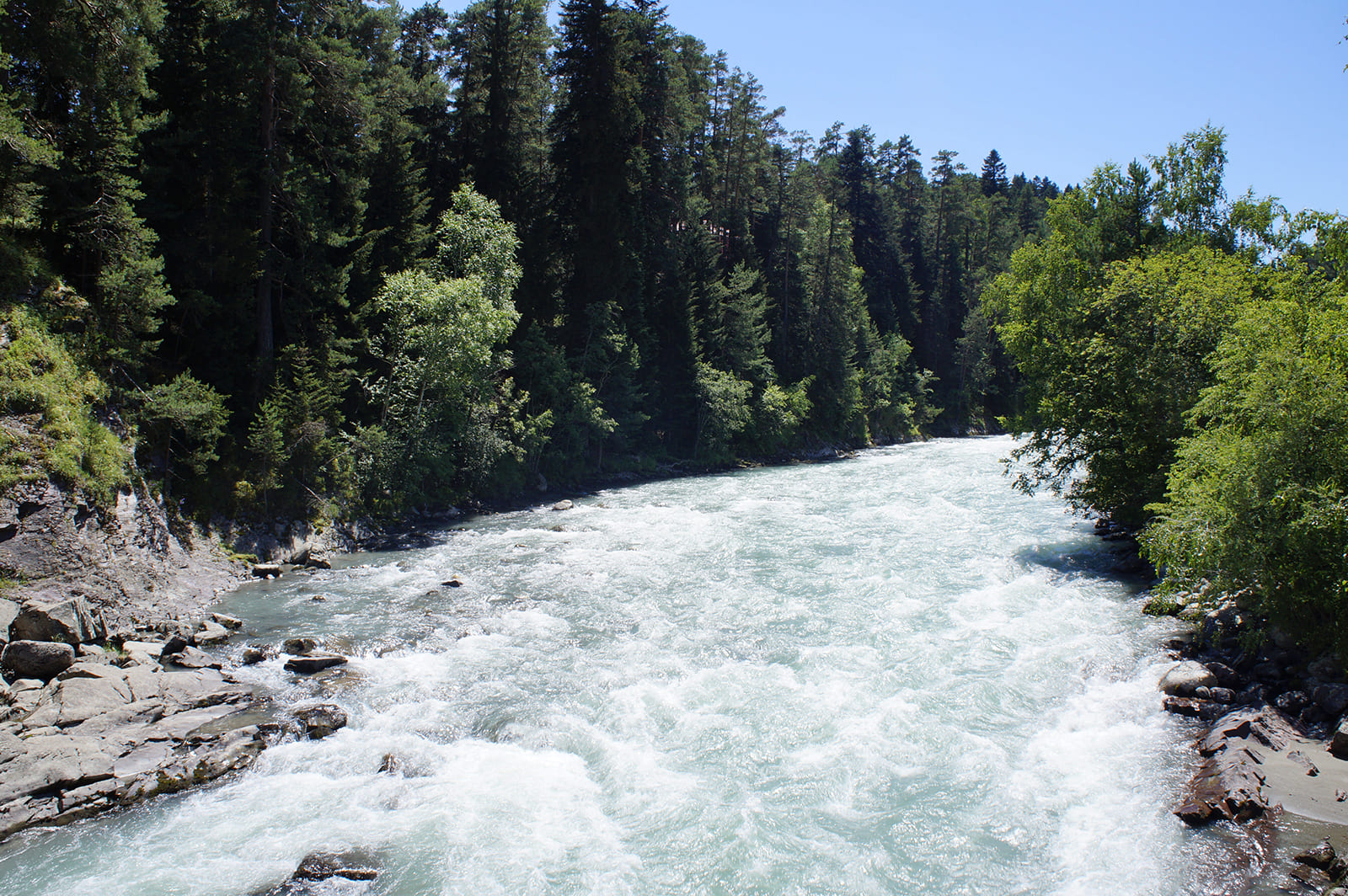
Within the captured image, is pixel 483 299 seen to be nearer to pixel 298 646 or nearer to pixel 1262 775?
pixel 298 646

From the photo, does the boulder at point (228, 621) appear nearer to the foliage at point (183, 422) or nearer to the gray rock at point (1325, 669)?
the foliage at point (183, 422)

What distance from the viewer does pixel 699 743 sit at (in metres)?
10.7

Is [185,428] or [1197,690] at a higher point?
[185,428]

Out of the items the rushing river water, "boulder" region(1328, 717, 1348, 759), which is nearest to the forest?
"boulder" region(1328, 717, 1348, 759)

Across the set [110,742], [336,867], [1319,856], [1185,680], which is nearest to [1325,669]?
[1185,680]

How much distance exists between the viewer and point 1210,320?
57.1ft

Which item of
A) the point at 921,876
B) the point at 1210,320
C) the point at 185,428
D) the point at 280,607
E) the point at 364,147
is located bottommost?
the point at 921,876

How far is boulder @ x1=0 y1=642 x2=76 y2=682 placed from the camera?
10.3 metres

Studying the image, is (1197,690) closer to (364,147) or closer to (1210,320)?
(1210,320)

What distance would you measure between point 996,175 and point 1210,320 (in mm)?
105661

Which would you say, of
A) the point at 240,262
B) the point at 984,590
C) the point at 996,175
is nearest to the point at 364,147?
the point at 240,262

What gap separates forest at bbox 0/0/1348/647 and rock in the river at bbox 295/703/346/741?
719 centimetres

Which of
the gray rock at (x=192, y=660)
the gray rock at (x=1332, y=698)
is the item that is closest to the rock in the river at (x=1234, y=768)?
the gray rock at (x=1332, y=698)

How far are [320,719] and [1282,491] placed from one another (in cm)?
1507
